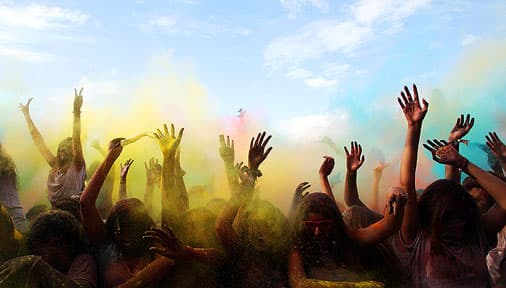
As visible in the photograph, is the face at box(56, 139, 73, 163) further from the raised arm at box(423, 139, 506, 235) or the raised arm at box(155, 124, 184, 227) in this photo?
the raised arm at box(423, 139, 506, 235)

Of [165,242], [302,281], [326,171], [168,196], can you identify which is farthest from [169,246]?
[326,171]

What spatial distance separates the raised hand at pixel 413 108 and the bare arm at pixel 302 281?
58.5 inches

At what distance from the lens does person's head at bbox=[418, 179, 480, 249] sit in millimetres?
4983

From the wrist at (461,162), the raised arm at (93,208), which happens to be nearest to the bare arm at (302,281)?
the wrist at (461,162)

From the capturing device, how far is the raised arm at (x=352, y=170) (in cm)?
629

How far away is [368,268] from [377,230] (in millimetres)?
354

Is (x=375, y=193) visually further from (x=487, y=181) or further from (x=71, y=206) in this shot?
(x=71, y=206)

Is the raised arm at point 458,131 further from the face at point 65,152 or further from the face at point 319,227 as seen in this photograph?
the face at point 65,152

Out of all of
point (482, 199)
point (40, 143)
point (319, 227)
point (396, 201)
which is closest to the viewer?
point (396, 201)

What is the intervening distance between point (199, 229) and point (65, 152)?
3033 millimetres

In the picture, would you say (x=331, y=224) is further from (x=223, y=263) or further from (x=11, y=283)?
(x=11, y=283)

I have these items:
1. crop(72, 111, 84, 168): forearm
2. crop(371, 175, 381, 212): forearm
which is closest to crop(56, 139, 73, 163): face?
crop(72, 111, 84, 168): forearm

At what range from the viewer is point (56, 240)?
5000 millimetres

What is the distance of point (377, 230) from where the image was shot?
15.9 feet
